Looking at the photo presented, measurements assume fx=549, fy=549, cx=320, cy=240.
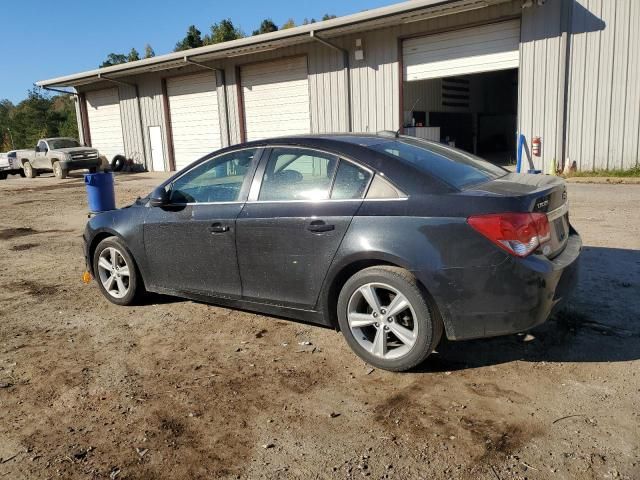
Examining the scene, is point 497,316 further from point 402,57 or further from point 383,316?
point 402,57

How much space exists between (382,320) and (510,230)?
100 centimetres

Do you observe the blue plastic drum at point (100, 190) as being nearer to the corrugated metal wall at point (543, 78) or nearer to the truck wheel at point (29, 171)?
the corrugated metal wall at point (543, 78)

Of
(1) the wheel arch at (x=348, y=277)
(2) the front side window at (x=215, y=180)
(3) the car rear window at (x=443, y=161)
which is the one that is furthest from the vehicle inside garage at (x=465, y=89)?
(1) the wheel arch at (x=348, y=277)

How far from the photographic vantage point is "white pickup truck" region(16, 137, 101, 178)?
23.3 m

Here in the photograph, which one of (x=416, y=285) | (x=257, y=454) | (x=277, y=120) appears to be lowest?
(x=257, y=454)

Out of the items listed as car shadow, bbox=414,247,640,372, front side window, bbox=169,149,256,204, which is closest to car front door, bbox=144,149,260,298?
front side window, bbox=169,149,256,204

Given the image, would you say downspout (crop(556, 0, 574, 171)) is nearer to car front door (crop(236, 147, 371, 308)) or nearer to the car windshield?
car front door (crop(236, 147, 371, 308))

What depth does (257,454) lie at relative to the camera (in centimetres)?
285

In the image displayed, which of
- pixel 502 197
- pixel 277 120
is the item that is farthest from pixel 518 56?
pixel 502 197

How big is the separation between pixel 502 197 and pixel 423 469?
166 cm

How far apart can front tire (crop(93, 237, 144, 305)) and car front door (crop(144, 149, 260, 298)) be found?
273mm

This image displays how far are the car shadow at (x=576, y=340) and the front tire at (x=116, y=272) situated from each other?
2.88m

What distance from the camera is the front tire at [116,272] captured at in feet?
16.9

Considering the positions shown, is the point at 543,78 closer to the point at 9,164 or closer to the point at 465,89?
the point at 465,89
